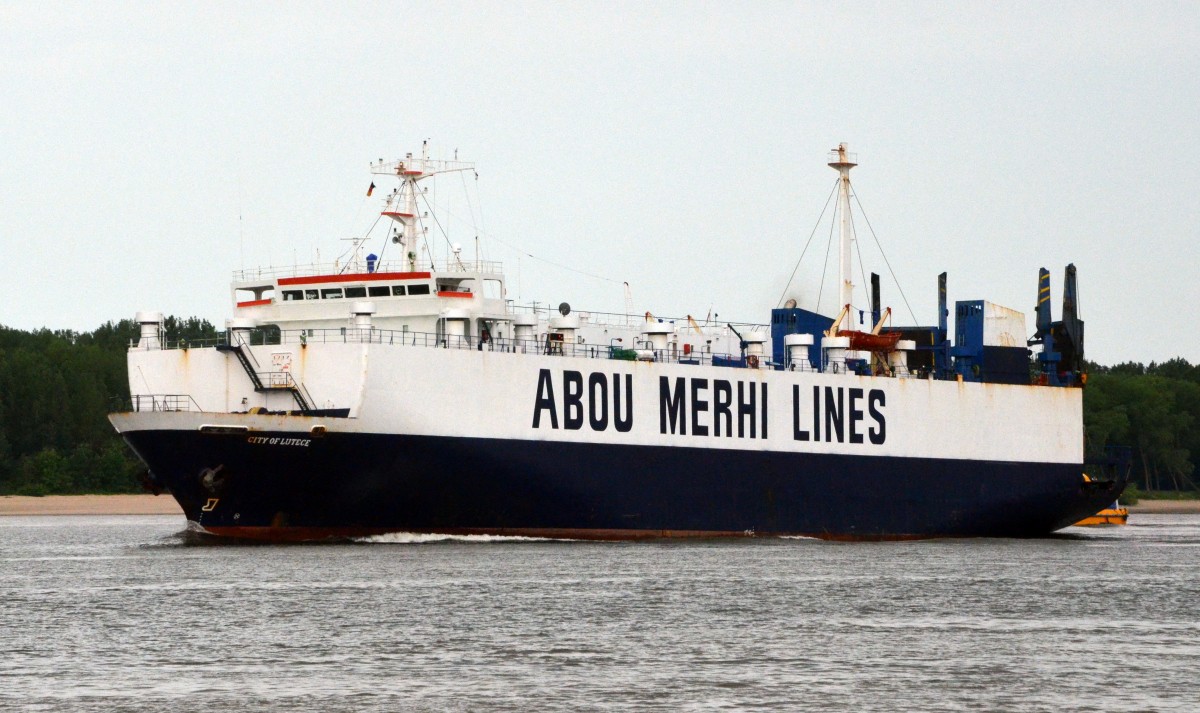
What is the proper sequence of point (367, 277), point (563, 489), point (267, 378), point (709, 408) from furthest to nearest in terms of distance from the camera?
point (709, 408) < point (367, 277) < point (563, 489) < point (267, 378)

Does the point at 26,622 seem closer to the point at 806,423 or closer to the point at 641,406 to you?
the point at 641,406

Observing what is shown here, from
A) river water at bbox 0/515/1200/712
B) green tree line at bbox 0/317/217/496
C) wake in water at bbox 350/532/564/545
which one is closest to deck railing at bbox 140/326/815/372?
wake in water at bbox 350/532/564/545

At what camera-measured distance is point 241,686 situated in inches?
902

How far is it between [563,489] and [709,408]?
559 cm

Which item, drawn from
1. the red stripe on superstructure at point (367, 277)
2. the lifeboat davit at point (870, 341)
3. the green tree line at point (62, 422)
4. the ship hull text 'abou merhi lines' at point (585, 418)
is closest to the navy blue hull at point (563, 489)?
the ship hull text 'abou merhi lines' at point (585, 418)

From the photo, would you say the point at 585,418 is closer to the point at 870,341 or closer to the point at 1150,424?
the point at 870,341

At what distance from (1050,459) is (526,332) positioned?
19.4 metres

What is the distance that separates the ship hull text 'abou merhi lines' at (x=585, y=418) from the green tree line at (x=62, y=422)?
3722 centimetres

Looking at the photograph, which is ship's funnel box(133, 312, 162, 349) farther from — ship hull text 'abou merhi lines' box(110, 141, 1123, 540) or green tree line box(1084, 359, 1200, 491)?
green tree line box(1084, 359, 1200, 491)

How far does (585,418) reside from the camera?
45625 mm

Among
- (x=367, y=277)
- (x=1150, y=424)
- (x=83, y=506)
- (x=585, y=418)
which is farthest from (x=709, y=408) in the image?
(x=1150, y=424)

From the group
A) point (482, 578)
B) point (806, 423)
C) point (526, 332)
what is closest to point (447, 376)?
point (526, 332)

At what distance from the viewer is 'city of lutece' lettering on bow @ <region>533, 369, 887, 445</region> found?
45.3 meters

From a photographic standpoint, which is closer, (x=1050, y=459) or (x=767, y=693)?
(x=767, y=693)
